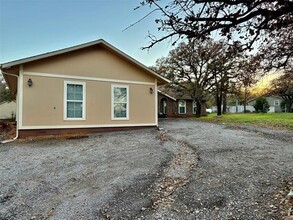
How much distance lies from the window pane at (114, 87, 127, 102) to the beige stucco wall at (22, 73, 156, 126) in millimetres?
289

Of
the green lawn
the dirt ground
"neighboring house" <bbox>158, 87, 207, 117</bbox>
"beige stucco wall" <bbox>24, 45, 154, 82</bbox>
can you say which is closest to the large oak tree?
the dirt ground

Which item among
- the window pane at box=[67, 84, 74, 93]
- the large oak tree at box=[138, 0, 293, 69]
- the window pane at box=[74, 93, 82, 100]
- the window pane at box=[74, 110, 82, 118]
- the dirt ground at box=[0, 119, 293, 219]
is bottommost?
the dirt ground at box=[0, 119, 293, 219]

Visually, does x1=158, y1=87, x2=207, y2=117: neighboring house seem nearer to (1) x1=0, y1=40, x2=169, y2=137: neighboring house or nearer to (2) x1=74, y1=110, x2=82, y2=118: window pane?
(1) x1=0, y1=40, x2=169, y2=137: neighboring house

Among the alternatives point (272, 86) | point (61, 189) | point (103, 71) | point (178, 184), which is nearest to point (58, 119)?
point (103, 71)

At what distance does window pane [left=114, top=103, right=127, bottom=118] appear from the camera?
39.4 ft

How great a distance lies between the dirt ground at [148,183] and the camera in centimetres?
338

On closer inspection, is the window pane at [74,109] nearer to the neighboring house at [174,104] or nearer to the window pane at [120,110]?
the window pane at [120,110]

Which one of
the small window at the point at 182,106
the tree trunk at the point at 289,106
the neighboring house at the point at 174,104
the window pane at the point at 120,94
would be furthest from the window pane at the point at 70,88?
the tree trunk at the point at 289,106

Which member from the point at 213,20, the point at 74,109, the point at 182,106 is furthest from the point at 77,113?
the point at 182,106

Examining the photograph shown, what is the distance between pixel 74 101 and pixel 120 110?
7.75ft

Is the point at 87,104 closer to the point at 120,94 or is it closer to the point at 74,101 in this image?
the point at 74,101

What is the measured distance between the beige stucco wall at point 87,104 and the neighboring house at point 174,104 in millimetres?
17876

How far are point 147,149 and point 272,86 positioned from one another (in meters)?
21.9

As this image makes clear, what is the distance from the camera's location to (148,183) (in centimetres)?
439
